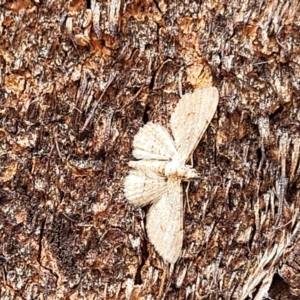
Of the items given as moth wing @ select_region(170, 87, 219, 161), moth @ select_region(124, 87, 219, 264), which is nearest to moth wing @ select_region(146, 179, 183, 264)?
moth @ select_region(124, 87, 219, 264)

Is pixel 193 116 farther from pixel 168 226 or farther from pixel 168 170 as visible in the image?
pixel 168 226

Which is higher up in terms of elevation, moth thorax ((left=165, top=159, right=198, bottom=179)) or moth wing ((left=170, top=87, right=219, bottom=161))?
moth wing ((left=170, top=87, right=219, bottom=161))

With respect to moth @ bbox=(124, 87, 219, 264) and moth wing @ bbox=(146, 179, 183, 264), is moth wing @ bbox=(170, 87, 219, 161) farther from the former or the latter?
moth wing @ bbox=(146, 179, 183, 264)

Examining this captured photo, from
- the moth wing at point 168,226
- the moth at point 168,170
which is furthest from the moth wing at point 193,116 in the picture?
the moth wing at point 168,226

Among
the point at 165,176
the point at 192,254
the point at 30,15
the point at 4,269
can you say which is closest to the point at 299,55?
the point at 165,176

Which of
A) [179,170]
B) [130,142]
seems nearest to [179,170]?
[179,170]
